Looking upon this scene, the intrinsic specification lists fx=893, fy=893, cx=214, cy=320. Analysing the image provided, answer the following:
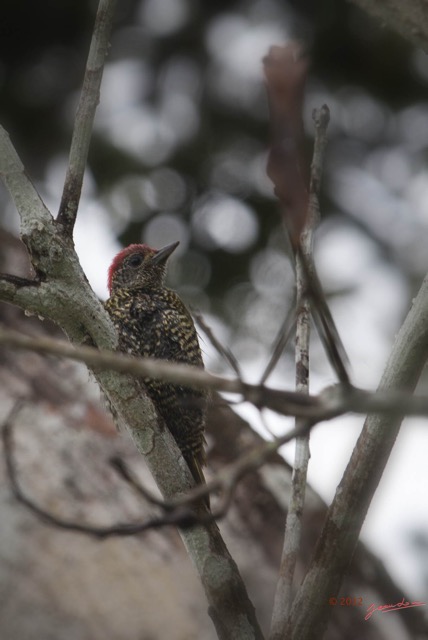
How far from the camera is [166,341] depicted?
442 centimetres

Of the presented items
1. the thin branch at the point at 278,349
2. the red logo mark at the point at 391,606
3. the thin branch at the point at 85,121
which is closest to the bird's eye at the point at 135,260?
the red logo mark at the point at 391,606

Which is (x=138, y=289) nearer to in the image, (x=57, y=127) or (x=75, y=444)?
(x=75, y=444)

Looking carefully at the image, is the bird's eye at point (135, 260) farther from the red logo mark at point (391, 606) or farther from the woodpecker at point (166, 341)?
the red logo mark at point (391, 606)

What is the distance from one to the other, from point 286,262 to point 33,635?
3.20 metres

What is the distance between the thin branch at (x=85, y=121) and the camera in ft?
8.64

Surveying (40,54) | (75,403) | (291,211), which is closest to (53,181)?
(40,54)

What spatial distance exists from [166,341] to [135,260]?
0.83 meters

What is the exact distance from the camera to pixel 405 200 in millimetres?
6398

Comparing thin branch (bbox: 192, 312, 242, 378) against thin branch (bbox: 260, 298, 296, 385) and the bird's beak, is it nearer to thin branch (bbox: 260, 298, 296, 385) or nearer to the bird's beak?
thin branch (bbox: 260, 298, 296, 385)

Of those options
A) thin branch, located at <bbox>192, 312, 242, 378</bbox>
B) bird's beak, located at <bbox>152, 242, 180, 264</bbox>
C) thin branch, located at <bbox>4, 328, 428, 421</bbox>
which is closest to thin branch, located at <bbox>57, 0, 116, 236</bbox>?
thin branch, located at <bbox>192, 312, 242, 378</bbox>

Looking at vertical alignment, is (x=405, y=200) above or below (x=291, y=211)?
above

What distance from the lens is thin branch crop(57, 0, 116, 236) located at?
2.63m

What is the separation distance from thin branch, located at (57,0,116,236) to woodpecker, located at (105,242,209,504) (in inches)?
62.4

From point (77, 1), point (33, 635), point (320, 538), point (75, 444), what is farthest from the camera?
point (77, 1)
